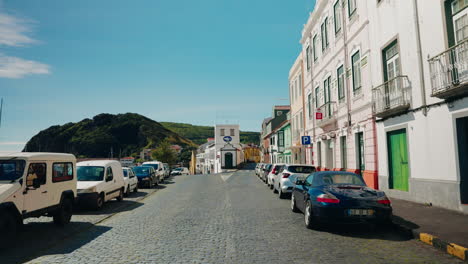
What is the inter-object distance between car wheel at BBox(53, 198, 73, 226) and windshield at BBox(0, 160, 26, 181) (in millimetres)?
1853

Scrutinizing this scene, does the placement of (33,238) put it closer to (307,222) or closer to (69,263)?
(69,263)

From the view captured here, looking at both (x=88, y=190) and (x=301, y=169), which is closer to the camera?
(x=88, y=190)

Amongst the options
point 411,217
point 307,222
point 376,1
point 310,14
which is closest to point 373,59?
point 376,1

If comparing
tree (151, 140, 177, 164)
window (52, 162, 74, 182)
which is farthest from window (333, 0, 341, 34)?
tree (151, 140, 177, 164)

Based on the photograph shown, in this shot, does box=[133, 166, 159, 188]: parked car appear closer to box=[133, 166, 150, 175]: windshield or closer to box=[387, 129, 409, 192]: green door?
box=[133, 166, 150, 175]: windshield

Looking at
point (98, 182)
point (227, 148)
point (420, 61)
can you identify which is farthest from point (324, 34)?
point (227, 148)

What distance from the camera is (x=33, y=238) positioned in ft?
25.6

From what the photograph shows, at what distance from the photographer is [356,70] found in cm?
1827

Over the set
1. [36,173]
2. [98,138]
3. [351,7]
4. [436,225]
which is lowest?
[436,225]

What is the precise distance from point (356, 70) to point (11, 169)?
52.1ft

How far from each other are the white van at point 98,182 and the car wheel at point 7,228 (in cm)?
540

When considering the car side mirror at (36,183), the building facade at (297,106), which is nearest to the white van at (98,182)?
the car side mirror at (36,183)

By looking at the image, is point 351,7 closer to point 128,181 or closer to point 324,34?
point 324,34

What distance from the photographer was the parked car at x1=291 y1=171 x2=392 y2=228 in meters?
7.71
